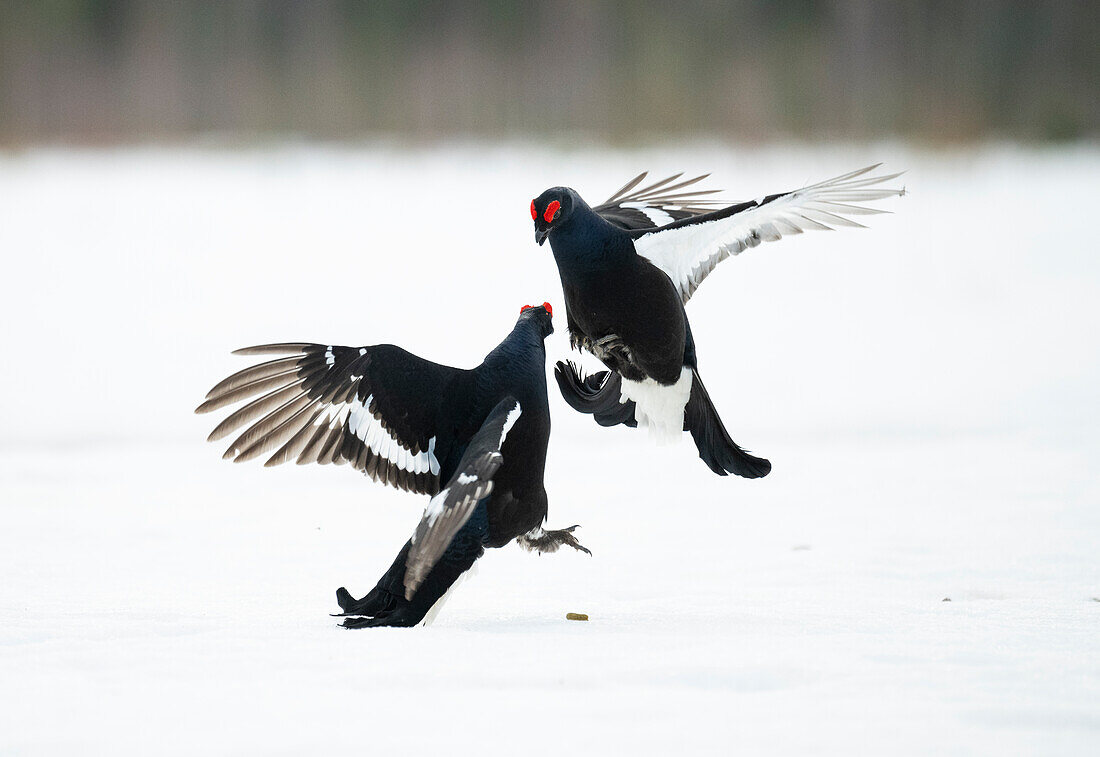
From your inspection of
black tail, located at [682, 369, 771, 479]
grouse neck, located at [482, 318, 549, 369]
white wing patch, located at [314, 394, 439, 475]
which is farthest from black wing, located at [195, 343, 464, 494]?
black tail, located at [682, 369, 771, 479]

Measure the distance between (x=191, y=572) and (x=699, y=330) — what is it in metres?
5.88

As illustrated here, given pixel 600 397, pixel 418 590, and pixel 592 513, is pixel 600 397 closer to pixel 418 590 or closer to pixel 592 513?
pixel 592 513

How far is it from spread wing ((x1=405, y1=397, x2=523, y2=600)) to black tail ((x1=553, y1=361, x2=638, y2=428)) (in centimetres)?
127

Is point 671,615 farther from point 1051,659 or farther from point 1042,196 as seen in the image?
point 1042,196

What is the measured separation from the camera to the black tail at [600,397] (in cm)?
447

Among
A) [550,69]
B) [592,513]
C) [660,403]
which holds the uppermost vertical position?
[550,69]

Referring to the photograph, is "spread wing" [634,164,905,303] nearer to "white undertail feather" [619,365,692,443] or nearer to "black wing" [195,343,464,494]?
"white undertail feather" [619,365,692,443]

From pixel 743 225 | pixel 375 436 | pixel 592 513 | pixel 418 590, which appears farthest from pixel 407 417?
pixel 592 513

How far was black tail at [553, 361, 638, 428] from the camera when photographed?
176 inches

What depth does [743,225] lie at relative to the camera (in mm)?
4188

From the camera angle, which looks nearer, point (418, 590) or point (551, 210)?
point (418, 590)

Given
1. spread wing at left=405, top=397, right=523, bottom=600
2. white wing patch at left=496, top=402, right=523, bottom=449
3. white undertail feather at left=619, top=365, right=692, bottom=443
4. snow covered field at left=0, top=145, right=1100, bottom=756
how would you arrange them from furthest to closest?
white undertail feather at left=619, top=365, right=692, bottom=443
white wing patch at left=496, top=402, right=523, bottom=449
spread wing at left=405, top=397, right=523, bottom=600
snow covered field at left=0, top=145, right=1100, bottom=756

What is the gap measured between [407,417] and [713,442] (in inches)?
52.0

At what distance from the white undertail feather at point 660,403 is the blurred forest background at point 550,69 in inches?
404
